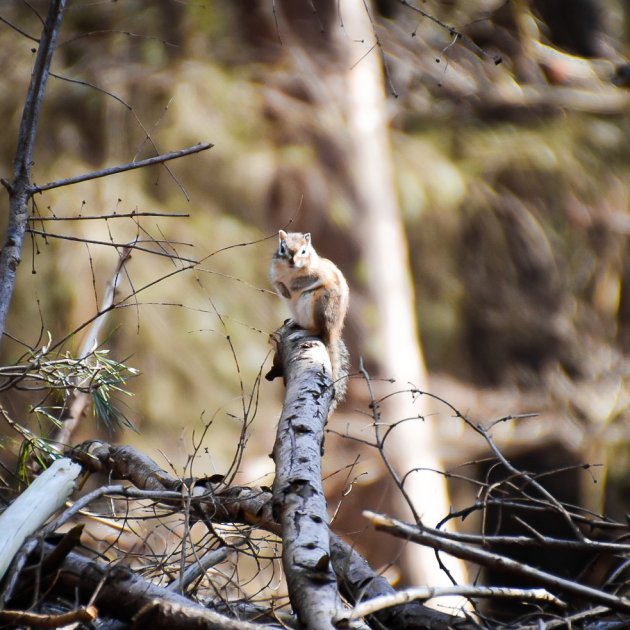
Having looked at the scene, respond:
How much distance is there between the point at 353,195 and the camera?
28.2 ft

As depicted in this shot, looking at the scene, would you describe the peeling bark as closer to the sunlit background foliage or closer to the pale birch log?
the pale birch log

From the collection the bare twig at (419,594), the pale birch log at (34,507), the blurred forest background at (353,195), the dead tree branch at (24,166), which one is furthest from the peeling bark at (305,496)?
the blurred forest background at (353,195)

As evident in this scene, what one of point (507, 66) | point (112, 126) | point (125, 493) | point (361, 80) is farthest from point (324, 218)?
point (125, 493)

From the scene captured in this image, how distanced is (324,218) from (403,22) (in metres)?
2.77

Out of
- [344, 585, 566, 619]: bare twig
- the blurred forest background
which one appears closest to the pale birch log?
[344, 585, 566, 619]: bare twig

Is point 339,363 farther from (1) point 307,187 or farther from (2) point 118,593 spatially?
(1) point 307,187

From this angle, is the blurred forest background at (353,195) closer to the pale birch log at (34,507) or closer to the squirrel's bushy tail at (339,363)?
the squirrel's bushy tail at (339,363)

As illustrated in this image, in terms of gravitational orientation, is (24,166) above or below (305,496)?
above

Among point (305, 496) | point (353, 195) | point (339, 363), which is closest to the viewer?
point (305, 496)

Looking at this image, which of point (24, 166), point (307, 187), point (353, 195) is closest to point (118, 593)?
point (24, 166)

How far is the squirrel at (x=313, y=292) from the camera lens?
3.74 meters

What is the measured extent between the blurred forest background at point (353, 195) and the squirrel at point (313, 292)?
8.16 ft

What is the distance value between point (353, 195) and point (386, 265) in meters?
0.81

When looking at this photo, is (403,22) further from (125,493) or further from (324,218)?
(125,493)
